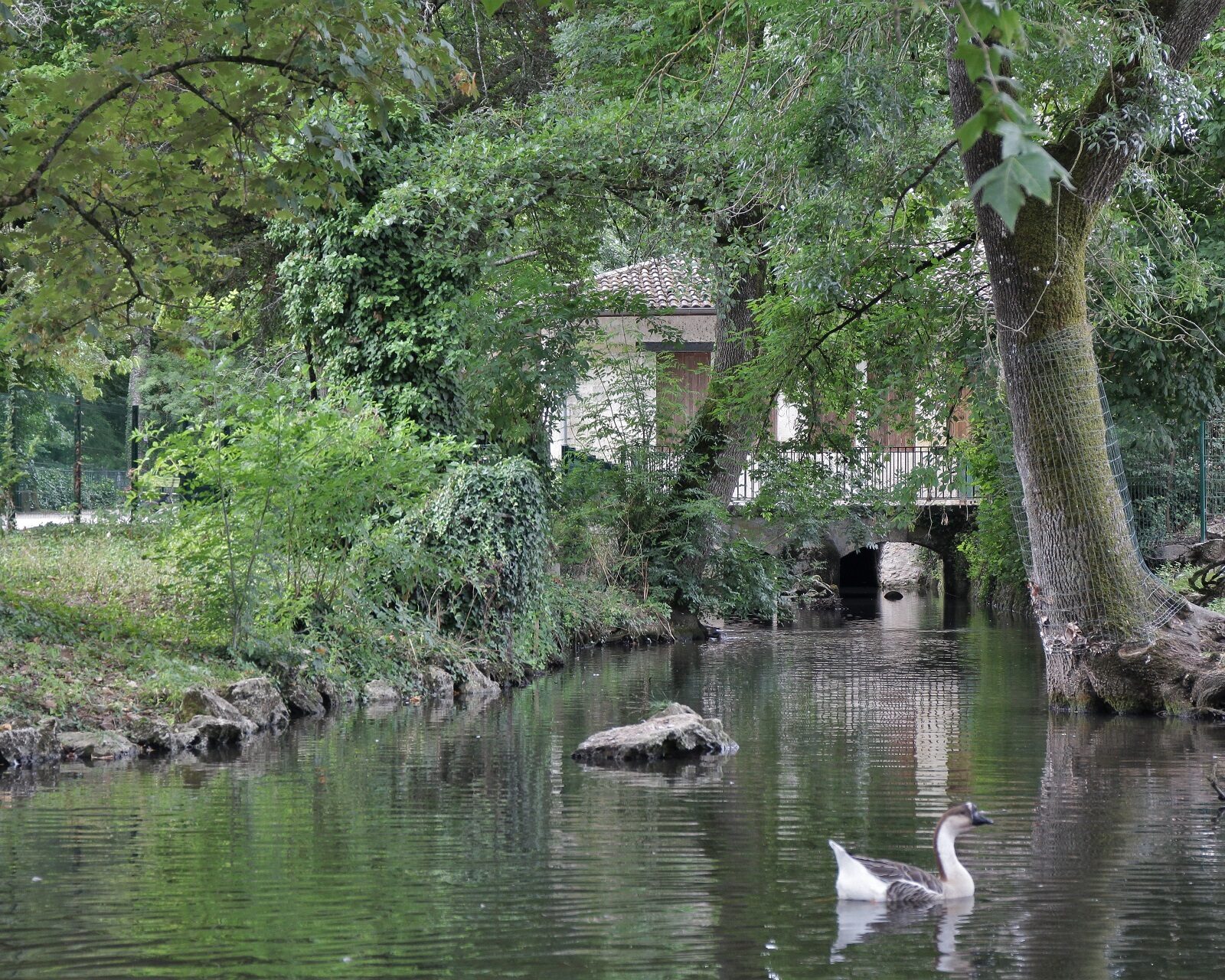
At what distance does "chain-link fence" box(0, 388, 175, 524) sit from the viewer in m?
36.9

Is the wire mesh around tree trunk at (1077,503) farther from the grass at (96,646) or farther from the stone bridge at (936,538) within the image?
the stone bridge at (936,538)

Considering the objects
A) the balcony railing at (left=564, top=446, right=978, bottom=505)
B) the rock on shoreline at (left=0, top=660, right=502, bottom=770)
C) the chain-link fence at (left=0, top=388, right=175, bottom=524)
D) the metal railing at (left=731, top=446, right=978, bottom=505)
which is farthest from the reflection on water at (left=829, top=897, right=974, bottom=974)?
the chain-link fence at (left=0, top=388, right=175, bottom=524)

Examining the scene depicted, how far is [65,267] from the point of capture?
469 inches

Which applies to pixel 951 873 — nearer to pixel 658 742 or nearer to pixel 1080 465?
pixel 658 742

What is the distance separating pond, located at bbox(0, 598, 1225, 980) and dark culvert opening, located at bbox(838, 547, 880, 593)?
35018mm

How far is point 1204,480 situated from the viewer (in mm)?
25094

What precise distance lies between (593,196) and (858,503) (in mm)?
11242

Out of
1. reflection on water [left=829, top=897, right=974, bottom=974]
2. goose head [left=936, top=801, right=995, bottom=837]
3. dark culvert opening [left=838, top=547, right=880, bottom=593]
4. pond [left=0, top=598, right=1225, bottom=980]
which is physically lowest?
reflection on water [left=829, top=897, right=974, bottom=974]

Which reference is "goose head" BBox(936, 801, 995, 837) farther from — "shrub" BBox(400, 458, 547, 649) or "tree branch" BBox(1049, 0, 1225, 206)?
"shrub" BBox(400, 458, 547, 649)

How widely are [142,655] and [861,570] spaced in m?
38.4

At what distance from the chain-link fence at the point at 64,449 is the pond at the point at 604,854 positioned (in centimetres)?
2347

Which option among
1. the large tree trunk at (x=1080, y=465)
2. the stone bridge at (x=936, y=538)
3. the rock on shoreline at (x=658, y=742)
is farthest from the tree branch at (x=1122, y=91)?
the stone bridge at (x=936, y=538)

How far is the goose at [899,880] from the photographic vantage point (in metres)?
6.80

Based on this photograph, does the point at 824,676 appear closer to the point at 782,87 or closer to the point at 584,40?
the point at 782,87
